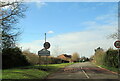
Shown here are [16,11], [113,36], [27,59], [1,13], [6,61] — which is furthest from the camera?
[27,59]

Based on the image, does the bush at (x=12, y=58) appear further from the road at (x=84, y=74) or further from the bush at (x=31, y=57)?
the road at (x=84, y=74)

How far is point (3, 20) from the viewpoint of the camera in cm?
1673

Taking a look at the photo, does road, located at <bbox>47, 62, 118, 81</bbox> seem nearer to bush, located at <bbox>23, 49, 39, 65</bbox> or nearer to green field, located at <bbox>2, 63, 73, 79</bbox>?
green field, located at <bbox>2, 63, 73, 79</bbox>

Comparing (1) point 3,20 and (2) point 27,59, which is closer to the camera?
(1) point 3,20

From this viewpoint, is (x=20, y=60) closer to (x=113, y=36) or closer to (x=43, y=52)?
(x=43, y=52)

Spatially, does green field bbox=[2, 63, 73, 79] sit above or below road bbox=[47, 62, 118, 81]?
above

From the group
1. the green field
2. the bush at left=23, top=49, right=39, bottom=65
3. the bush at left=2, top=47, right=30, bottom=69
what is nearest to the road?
the green field

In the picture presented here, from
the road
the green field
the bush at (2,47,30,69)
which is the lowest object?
the road

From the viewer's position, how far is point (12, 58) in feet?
112

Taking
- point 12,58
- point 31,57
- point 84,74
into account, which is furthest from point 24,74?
point 31,57

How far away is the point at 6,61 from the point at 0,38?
53.3ft

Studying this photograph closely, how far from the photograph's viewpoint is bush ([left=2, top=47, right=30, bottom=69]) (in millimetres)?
31684

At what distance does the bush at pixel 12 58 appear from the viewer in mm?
31684

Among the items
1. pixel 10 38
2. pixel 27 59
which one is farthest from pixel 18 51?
pixel 10 38
